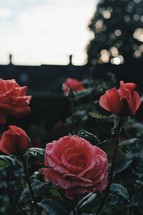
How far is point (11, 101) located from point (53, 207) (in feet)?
1.37

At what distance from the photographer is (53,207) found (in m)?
1.52

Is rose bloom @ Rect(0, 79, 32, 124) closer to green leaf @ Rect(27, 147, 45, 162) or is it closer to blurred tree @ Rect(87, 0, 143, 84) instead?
green leaf @ Rect(27, 147, 45, 162)

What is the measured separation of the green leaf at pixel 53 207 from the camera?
4.93 ft

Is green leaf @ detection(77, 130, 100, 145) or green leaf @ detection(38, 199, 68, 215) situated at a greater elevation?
green leaf @ detection(77, 130, 100, 145)

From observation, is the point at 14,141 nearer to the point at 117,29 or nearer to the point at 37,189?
the point at 37,189

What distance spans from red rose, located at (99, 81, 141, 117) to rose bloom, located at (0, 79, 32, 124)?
14.5 inches

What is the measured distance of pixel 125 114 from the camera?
4.79ft

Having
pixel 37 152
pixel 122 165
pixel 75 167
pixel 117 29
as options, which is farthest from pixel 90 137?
pixel 117 29

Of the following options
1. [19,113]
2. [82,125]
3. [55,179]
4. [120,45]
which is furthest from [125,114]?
[120,45]

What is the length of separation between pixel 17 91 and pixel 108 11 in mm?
30157

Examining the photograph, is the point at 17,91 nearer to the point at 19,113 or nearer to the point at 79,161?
the point at 19,113

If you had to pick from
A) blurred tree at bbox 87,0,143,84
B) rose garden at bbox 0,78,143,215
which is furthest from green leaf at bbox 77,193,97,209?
blurred tree at bbox 87,0,143,84

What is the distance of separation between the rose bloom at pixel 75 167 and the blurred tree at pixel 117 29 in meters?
27.8

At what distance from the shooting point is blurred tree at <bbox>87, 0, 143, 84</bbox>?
29.6 m
